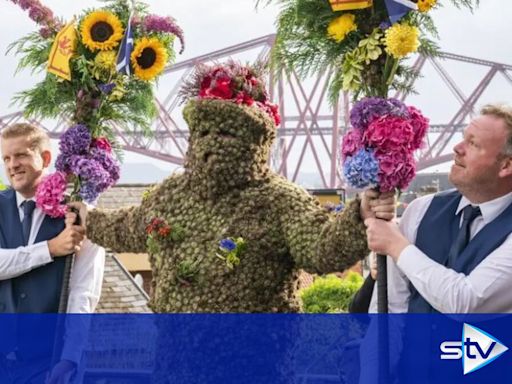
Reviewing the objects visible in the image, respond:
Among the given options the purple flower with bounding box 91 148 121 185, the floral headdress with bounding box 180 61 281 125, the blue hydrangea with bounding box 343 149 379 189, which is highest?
the floral headdress with bounding box 180 61 281 125

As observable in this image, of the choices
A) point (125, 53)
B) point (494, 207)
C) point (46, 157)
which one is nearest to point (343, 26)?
point (494, 207)

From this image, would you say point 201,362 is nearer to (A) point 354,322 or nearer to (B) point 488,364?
(A) point 354,322

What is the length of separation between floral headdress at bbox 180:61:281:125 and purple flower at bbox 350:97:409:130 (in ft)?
1.88

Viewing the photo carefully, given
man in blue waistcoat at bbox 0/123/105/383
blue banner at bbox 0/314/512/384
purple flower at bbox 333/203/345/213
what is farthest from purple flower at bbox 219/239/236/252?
man in blue waistcoat at bbox 0/123/105/383

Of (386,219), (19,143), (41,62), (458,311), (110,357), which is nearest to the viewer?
(458,311)

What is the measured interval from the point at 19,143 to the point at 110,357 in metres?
1.92

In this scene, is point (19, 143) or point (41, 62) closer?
point (19, 143)

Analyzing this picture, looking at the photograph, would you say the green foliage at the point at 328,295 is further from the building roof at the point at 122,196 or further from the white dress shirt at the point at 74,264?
the white dress shirt at the point at 74,264

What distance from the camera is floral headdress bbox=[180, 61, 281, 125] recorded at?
3.34 m

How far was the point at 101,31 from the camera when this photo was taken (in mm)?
3803

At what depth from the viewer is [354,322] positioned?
11.5 feet

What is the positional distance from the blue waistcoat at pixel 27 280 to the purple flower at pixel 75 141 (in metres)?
0.31

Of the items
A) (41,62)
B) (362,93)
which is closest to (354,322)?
(362,93)

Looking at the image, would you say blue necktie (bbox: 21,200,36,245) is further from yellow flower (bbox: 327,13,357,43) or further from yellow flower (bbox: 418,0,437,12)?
yellow flower (bbox: 418,0,437,12)
